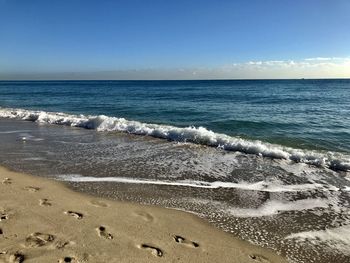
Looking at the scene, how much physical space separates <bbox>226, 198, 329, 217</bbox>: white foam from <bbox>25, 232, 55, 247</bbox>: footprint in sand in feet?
10.5

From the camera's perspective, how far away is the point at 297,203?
7.09 m

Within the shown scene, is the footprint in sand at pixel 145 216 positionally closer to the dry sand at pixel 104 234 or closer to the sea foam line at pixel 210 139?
the dry sand at pixel 104 234

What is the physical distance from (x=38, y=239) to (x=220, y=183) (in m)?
4.50

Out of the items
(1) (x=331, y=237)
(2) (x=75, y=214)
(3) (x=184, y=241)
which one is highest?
(2) (x=75, y=214)

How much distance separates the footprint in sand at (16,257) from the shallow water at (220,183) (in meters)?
2.69

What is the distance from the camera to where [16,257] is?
4312 mm

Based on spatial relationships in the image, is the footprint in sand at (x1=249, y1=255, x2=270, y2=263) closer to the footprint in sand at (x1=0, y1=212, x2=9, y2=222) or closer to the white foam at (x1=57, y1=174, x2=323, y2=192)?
the white foam at (x1=57, y1=174, x2=323, y2=192)

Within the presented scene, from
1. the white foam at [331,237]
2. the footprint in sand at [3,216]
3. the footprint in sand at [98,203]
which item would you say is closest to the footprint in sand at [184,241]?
the white foam at [331,237]

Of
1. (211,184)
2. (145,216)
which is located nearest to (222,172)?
(211,184)

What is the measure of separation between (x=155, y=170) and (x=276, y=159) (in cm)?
422

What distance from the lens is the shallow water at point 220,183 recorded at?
5680 mm

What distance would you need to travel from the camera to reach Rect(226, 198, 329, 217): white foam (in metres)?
6.42

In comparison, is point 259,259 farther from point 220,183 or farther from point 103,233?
point 220,183

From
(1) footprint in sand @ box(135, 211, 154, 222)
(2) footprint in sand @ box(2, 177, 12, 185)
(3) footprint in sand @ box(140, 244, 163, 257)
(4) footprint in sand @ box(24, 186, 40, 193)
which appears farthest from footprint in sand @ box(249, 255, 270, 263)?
(2) footprint in sand @ box(2, 177, 12, 185)
